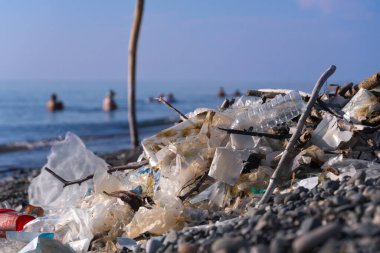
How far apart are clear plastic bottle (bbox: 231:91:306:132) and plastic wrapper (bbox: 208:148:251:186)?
1.30 ft

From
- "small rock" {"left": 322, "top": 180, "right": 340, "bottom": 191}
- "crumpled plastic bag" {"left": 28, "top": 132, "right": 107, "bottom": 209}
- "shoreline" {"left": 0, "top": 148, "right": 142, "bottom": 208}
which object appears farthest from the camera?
"shoreline" {"left": 0, "top": 148, "right": 142, "bottom": 208}

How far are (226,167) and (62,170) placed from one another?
2.46 meters

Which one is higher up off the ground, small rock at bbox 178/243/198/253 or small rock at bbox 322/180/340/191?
small rock at bbox 322/180/340/191

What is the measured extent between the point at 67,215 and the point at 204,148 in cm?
104

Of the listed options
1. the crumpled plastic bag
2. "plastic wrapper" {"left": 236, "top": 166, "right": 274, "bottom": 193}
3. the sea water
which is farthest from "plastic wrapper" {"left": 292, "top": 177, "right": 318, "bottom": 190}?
the sea water

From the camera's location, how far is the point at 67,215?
4.12 metres

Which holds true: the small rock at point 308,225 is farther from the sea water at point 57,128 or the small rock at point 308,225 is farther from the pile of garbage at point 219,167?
the sea water at point 57,128

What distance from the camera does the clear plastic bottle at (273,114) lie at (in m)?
4.11

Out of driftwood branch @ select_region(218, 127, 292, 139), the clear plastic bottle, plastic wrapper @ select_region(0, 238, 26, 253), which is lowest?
plastic wrapper @ select_region(0, 238, 26, 253)

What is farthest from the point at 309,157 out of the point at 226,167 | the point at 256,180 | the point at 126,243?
the point at 126,243

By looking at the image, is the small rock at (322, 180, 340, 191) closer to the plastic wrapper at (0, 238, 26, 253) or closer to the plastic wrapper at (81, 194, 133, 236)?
the plastic wrapper at (81, 194, 133, 236)

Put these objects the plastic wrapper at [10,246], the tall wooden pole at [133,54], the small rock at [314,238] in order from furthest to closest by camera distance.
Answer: the tall wooden pole at [133,54]
the plastic wrapper at [10,246]
the small rock at [314,238]

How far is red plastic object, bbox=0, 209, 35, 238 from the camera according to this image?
4191mm

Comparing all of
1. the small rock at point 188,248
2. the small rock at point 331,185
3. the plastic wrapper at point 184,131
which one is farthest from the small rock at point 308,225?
the plastic wrapper at point 184,131
